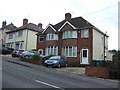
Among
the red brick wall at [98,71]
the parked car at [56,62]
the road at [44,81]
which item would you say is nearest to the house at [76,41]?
the parked car at [56,62]

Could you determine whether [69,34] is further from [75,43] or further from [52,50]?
[52,50]

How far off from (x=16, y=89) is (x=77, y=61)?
2087cm

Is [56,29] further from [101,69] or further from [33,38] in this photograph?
[101,69]

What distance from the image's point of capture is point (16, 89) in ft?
23.3

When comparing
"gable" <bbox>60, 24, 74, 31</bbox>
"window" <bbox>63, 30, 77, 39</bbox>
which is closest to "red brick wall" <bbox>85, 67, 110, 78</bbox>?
"window" <bbox>63, 30, 77, 39</bbox>

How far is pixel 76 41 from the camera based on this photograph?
28.2 meters

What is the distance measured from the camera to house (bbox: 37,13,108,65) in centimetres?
2689

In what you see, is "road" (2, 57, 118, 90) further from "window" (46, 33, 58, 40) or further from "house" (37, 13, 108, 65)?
"window" (46, 33, 58, 40)

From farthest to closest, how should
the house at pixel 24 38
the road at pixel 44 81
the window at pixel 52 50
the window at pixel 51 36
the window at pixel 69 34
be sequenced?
the house at pixel 24 38 < the window at pixel 51 36 < the window at pixel 52 50 < the window at pixel 69 34 < the road at pixel 44 81

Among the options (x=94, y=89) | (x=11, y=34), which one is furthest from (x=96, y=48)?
(x=11, y=34)

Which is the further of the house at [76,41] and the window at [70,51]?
the window at [70,51]

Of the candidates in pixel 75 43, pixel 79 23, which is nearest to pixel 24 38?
pixel 79 23

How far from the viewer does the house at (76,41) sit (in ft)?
88.2

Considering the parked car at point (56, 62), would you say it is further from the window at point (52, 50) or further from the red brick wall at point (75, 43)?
the window at point (52, 50)
